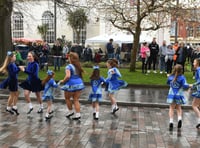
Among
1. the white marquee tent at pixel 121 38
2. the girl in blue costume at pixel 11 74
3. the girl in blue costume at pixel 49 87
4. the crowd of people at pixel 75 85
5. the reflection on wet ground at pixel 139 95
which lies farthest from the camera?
the white marquee tent at pixel 121 38

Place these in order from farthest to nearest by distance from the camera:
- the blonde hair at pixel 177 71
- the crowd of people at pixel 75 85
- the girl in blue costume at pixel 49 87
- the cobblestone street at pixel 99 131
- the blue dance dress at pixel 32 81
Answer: the blue dance dress at pixel 32 81
the girl in blue costume at pixel 49 87
the crowd of people at pixel 75 85
the blonde hair at pixel 177 71
the cobblestone street at pixel 99 131

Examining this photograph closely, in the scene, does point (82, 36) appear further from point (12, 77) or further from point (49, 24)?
point (12, 77)

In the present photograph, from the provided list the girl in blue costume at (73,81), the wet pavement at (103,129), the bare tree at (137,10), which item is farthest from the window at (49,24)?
the girl in blue costume at (73,81)

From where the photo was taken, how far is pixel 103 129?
840 centimetres

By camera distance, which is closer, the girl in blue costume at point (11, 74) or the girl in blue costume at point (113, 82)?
the girl in blue costume at point (11, 74)

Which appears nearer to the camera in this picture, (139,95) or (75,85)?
(75,85)

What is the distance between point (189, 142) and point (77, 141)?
223 cm

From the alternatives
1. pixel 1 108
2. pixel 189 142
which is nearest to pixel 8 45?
pixel 1 108

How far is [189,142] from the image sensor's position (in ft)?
24.7

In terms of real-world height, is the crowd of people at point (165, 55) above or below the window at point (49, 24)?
below

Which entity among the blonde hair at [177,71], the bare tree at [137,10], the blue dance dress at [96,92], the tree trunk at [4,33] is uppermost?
the bare tree at [137,10]

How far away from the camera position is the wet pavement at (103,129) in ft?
23.7

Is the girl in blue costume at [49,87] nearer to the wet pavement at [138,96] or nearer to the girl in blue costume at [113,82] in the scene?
the girl in blue costume at [113,82]

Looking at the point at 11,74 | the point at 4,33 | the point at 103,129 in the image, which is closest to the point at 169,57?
the point at 4,33
